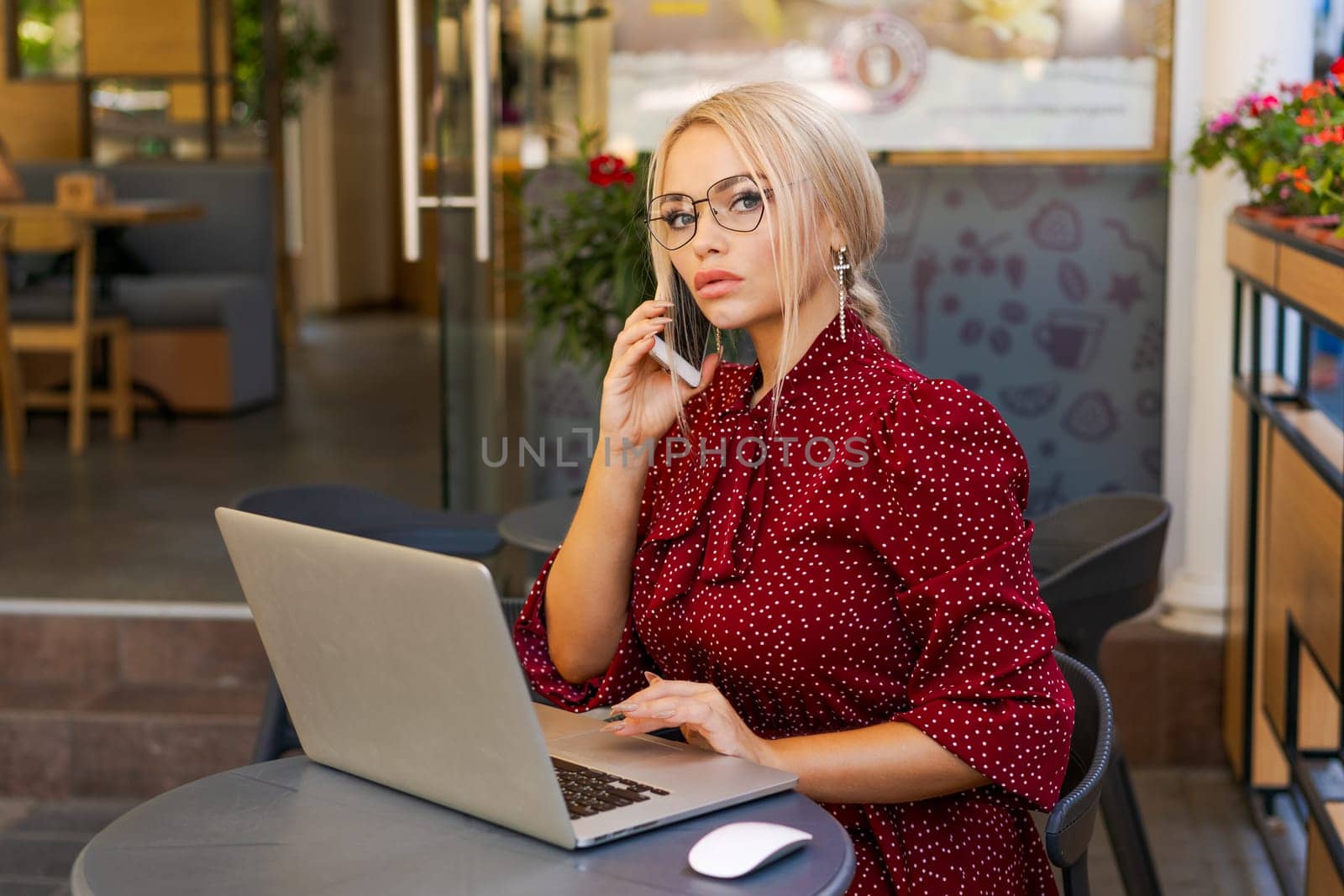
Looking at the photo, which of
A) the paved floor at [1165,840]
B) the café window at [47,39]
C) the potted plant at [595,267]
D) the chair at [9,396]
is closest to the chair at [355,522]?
the potted plant at [595,267]

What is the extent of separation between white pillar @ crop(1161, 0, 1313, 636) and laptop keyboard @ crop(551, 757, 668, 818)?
2.67 meters

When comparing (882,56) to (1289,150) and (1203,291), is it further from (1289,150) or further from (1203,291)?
(1289,150)

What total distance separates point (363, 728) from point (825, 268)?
652 mm

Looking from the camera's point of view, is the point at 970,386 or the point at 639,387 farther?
the point at 970,386

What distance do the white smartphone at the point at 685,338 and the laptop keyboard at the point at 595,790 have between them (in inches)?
19.5

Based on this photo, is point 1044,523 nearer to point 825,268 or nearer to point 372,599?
point 825,268

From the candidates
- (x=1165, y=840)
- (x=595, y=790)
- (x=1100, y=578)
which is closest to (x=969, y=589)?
(x=595, y=790)

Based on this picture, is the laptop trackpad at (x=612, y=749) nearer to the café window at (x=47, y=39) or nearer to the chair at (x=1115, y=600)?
the chair at (x=1115, y=600)

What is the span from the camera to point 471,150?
3.90m

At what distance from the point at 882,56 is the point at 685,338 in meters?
2.51

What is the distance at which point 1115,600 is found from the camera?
7.72 feet

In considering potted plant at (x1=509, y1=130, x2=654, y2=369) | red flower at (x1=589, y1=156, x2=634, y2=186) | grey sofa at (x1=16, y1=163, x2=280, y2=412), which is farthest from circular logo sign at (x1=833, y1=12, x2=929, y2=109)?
grey sofa at (x1=16, y1=163, x2=280, y2=412)

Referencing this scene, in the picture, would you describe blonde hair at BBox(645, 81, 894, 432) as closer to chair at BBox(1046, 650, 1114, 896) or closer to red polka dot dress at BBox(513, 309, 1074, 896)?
red polka dot dress at BBox(513, 309, 1074, 896)

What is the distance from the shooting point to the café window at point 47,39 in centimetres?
897
